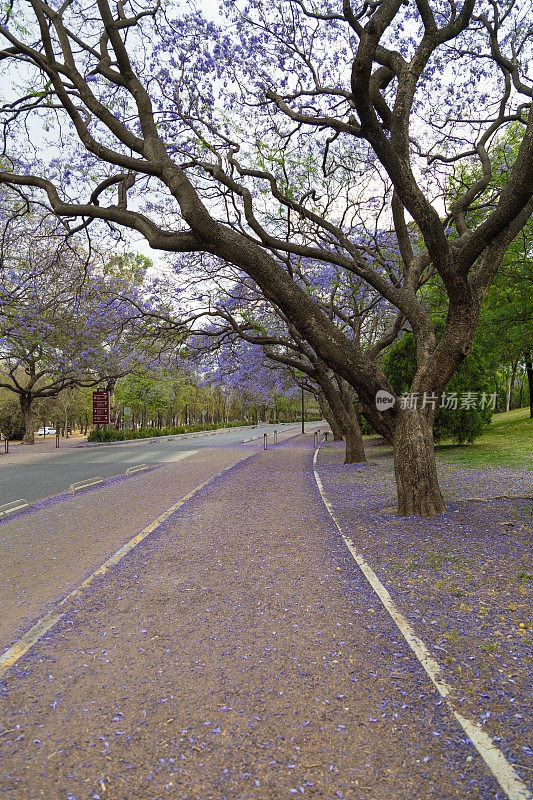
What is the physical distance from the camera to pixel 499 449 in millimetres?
18531

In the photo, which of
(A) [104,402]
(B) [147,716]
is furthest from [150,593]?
(A) [104,402]

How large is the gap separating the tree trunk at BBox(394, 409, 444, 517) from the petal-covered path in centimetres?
280

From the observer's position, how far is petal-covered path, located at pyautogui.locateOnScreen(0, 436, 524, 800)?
7.10ft

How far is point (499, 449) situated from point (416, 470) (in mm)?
13244

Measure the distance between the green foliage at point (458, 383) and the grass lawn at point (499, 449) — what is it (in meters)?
0.81

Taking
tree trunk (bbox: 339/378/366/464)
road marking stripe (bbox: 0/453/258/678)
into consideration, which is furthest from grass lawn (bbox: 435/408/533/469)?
road marking stripe (bbox: 0/453/258/678)

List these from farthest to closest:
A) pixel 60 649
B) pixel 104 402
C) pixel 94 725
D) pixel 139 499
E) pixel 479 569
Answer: pixel 104 402, pixel 139 499, pixel 479 569, pixel 60 649, pixel 94 725

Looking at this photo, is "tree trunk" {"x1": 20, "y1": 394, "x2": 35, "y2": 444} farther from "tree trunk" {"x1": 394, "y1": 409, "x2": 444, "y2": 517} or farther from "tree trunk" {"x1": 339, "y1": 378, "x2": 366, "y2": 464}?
"tree trunk" {"x1": 394, "y1": 409, "x2": 444, "y2": 517}

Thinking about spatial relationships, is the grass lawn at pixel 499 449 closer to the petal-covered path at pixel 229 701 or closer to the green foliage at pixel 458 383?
the green foliage at pixel 458 383

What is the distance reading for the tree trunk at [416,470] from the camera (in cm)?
717

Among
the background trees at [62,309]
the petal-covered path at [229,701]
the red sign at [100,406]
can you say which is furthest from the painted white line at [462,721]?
the red sign at [100,406]

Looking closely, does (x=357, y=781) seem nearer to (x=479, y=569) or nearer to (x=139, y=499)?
(x=479, y=569)

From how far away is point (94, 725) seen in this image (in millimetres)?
2570

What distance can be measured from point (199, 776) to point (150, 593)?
2.47m
